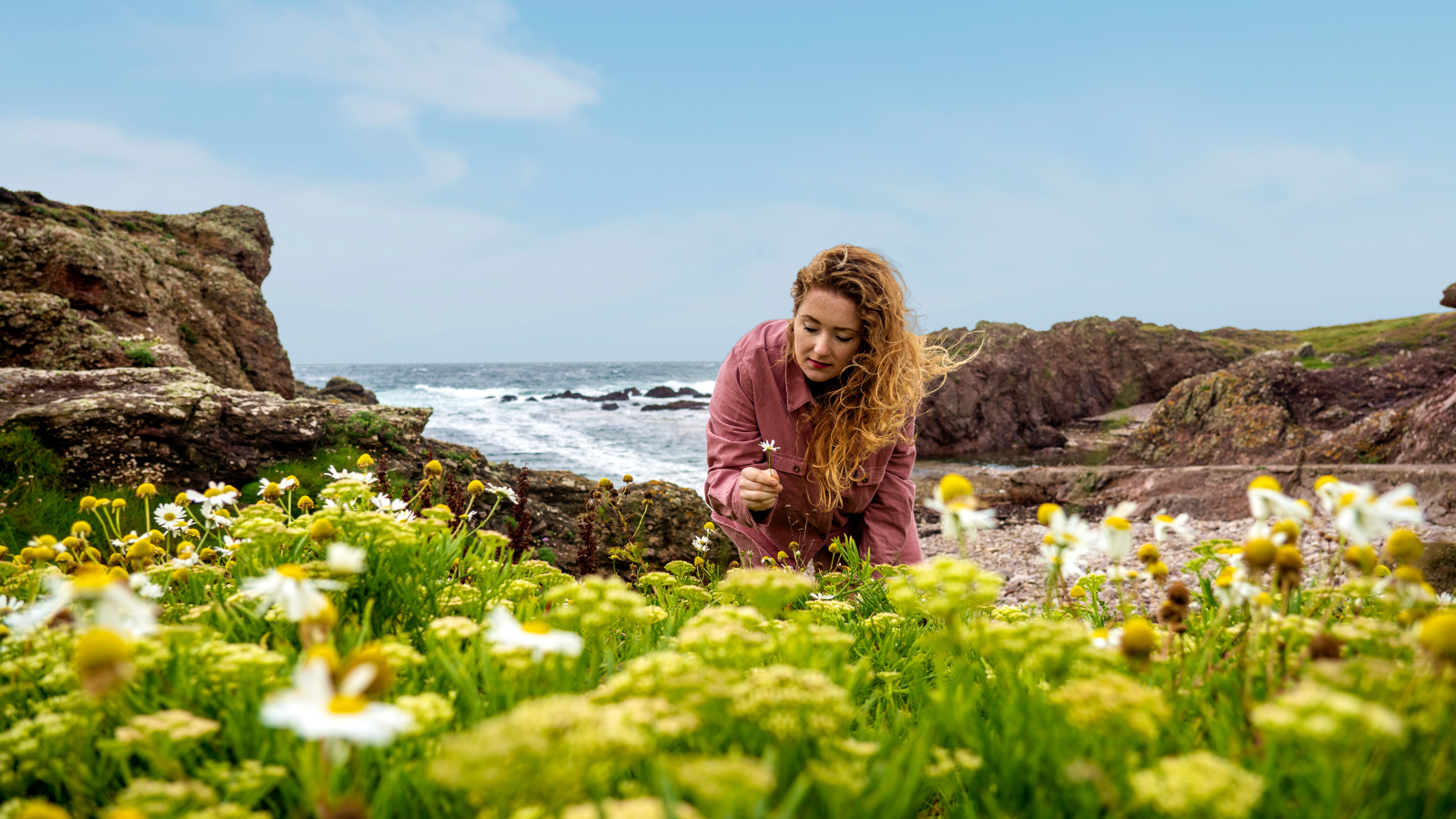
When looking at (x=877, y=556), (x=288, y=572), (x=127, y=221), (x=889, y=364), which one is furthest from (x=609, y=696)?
(x=127, y=221)

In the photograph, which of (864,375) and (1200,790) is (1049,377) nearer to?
(864,375)

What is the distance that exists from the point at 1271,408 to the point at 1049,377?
15822mm

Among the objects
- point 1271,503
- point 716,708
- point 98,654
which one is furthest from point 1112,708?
point 98,654

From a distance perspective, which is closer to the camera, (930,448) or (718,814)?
(718,814)

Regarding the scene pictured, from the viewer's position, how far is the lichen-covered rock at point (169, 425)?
4.52 metres

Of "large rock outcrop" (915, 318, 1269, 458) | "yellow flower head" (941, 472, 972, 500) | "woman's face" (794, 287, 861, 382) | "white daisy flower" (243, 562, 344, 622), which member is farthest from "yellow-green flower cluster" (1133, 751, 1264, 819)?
"large rock outcrop" (915, 318, 1269, 458)

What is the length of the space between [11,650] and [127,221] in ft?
64.3

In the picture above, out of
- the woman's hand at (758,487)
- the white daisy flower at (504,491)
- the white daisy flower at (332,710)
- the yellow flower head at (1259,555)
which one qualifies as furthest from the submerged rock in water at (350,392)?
the yellow flower head at (1259,555)

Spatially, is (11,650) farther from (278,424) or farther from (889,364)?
(278,424)

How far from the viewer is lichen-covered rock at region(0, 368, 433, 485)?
4.52m

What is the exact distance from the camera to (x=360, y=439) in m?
5.76

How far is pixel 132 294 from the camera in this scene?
33.0 ft

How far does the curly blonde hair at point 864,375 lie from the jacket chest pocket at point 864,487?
13 cm

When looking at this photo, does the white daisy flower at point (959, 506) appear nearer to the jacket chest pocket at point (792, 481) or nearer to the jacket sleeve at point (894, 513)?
the jacket chest pocket at point (792, 481)
